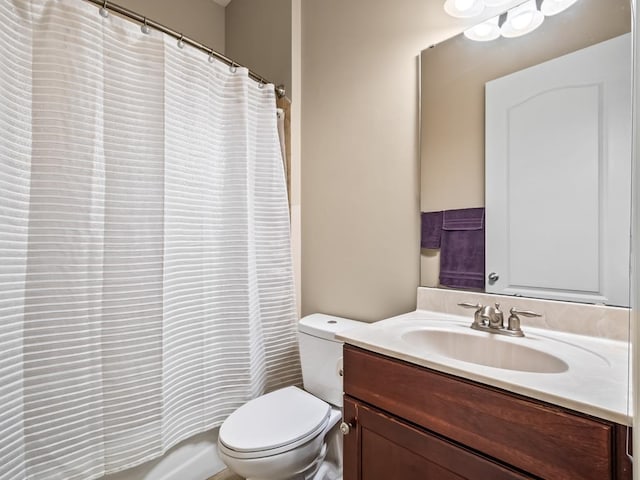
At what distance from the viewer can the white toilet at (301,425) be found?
3.70ft

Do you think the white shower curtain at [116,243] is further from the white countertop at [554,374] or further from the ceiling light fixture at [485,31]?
the ceiling light fixture at [485,31]

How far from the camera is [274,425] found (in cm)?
124

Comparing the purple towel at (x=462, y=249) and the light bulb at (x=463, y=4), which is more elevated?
the light bulb at (x=463, y=4)

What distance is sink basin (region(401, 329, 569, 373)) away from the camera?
0.88 metres

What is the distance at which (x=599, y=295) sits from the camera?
3.14 feet

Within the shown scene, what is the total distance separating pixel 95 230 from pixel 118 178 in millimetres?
212

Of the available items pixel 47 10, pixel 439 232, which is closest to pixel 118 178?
pixel 47 10

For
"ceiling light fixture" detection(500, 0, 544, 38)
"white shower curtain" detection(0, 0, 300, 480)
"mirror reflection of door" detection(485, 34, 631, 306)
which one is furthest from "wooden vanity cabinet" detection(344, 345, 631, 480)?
"ceiling light fixture" detection(500, 0, 544, 38)

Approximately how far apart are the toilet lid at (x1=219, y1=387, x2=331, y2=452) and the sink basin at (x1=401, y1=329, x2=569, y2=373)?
1.84 ft

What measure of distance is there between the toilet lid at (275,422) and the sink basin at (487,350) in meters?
0.56

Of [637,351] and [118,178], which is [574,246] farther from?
[118,178]

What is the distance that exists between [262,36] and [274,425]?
7.20 ft

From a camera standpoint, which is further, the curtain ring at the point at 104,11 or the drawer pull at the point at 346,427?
the curtain ring at the point at 104,11

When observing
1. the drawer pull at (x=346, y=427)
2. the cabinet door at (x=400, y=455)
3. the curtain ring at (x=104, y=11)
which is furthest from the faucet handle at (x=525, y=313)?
the curtain ring at (x=104, y=11)
